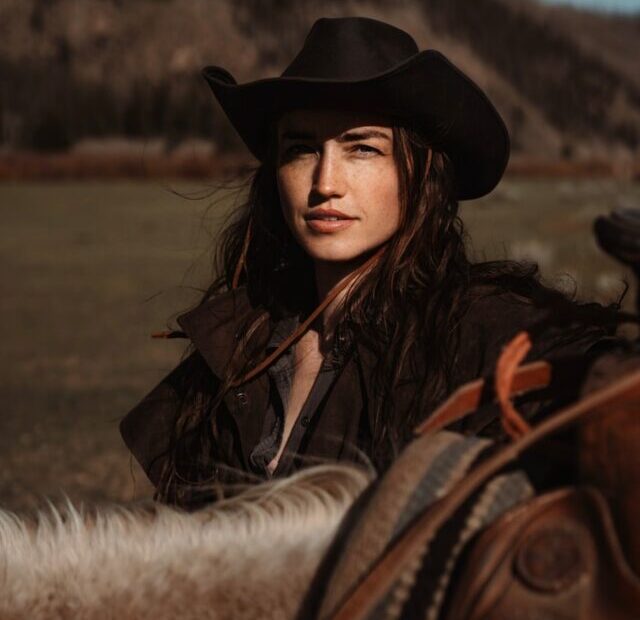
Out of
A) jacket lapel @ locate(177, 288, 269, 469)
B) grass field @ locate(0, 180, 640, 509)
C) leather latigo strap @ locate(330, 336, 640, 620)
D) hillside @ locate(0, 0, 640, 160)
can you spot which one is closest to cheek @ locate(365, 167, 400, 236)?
jacket lapel @ locate(177, 288, 269, 469)

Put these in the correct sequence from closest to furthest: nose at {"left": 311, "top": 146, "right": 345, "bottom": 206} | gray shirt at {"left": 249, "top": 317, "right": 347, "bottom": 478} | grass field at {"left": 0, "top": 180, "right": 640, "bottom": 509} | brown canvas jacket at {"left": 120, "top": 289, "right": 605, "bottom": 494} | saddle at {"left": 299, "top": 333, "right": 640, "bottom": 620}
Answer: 1. saddle at {"left": 299, "top": 333, "right": 640, "bottom": 620}
2. brown canvas jacket at {"left": 120, "top": 289, "right": 605, "bottom": 494}
3. nose at {"left": 311, "top": 146, "right": 345, "bottom": 206}
4. gray shirt at {"left": 249, "top": 317, "right": 347, "bottom": 478}
5. grass field at {"left": 0, "top": 180, "right": 640, "bottom": 509}

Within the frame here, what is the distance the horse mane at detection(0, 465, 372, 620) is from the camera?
46.4 inches

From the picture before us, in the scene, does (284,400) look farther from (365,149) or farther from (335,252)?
(365,149)

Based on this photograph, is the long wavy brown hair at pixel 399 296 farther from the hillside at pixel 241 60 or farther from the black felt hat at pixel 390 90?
the hillside at pixel 241 60

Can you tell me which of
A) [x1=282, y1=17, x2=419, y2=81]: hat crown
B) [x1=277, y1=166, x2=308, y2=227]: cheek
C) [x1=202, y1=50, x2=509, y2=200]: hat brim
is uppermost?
[x1=282, y1=17, x2=419, y2=81]: hat crown

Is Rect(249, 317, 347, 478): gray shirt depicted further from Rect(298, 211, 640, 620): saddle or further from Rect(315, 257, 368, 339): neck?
Rect(298, 211, 640, 620): saddle

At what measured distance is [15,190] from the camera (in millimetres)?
34844

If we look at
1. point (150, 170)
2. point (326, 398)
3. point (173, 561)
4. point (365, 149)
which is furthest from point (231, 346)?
point (150, 170)

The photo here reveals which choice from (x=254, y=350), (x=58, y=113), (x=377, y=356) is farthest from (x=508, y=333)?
(x=58, y=113)

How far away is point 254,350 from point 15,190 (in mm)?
34327

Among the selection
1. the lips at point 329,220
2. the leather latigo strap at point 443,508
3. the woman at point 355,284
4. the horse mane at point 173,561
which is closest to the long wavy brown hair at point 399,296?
the woman at point 355,284

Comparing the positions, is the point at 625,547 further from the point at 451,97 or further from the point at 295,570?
the point at 451,97

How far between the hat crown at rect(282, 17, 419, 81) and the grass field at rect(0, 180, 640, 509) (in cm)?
72

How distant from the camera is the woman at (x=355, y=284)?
1993 millimetres
